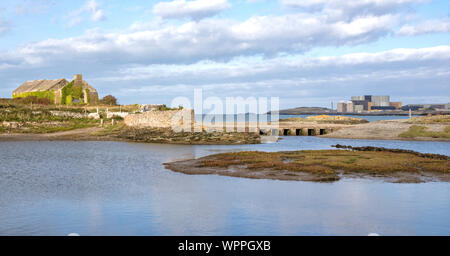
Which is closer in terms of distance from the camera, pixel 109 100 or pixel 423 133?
pixel 423 133

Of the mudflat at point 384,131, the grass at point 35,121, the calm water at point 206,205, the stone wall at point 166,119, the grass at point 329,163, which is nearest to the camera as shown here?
the calm water at point 206,205

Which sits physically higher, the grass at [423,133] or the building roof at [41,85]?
the building roof at [41,85]

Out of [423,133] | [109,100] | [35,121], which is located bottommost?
[423,133]

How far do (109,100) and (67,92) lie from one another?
9091 mm

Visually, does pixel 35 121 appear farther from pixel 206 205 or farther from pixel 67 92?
pixel 206 205

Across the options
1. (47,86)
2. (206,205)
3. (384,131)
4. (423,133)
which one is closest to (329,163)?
(206,205)

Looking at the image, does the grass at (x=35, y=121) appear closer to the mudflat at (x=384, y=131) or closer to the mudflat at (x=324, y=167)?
the mudflat at (x=324, y=167)

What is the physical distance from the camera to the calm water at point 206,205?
47.9 feet

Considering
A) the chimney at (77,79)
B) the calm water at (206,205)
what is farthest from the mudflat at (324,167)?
the chimney at (77,79)

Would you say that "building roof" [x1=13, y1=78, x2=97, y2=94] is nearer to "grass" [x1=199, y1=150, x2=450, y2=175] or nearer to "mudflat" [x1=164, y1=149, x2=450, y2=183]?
"grass" [x1=199, y1=150, x2=450, y2=175]

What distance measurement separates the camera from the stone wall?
62.8 m

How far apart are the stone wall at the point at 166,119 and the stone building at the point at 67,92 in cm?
3176

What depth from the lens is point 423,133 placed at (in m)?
64.3

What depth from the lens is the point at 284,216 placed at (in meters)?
16.3
